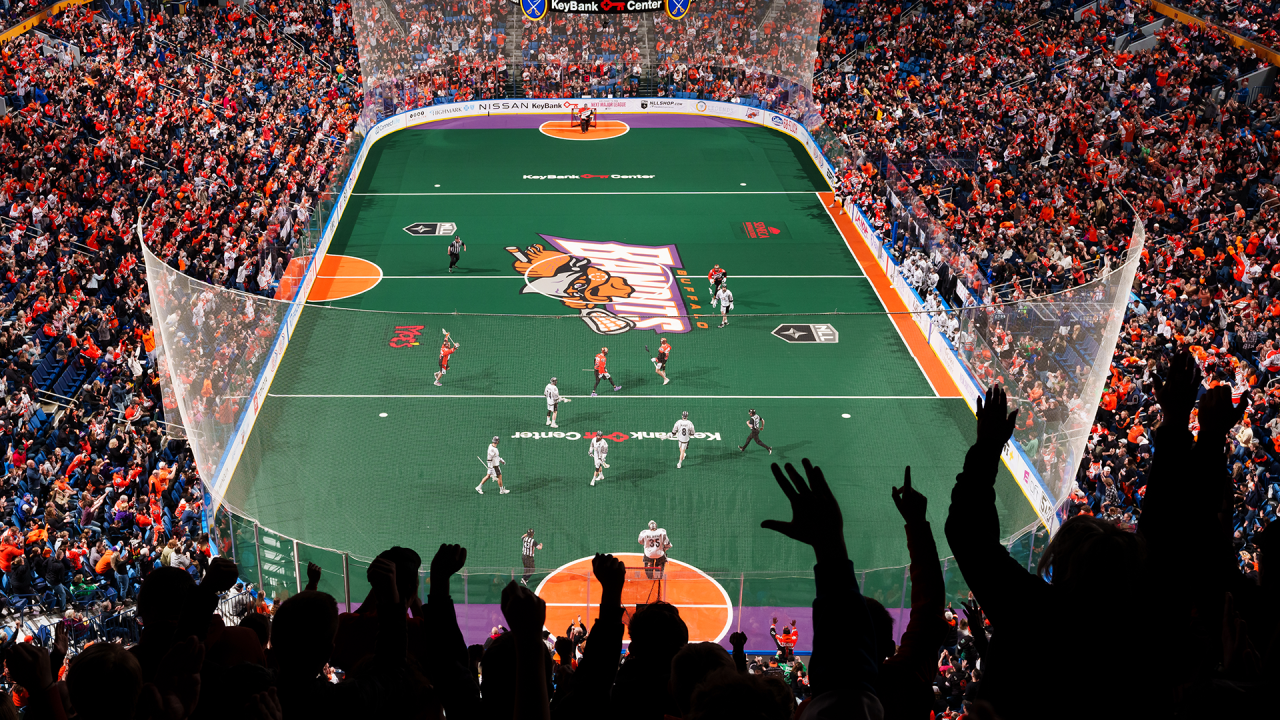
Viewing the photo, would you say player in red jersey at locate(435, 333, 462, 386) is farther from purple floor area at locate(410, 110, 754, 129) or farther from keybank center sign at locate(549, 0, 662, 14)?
purple floor area at locate(410, 110, 754, 129)

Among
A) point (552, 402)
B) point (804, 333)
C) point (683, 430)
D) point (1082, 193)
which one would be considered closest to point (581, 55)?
point (1082, 193)

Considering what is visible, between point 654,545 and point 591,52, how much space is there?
3708 cm

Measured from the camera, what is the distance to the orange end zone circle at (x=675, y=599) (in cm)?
1580

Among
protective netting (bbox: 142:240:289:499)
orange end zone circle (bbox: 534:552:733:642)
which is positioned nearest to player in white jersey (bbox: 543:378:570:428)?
orange end zone circle (bbox: 534:552:733:642)

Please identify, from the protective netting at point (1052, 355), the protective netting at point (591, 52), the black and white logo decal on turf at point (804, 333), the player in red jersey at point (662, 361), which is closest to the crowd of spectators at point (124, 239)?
the protective netting at point (591, 52)

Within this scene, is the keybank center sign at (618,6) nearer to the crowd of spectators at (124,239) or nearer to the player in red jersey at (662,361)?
the crowd of spectators at (124,239)

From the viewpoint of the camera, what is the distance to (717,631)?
1611 cm

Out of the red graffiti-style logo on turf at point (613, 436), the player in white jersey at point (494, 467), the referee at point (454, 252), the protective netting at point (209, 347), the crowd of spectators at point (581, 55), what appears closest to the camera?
the protective netting at point (209, 347)

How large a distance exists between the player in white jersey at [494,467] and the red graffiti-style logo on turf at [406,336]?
6.49 ft

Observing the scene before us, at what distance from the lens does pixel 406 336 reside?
16.7m

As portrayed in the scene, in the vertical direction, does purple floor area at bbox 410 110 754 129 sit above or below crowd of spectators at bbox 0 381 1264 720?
below

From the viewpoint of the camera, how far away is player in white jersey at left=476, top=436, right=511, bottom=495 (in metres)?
17.2

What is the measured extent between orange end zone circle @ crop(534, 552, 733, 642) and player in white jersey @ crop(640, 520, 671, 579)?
0.17 meters

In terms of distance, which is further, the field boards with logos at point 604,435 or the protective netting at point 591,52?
the protective netting at point 591,52
